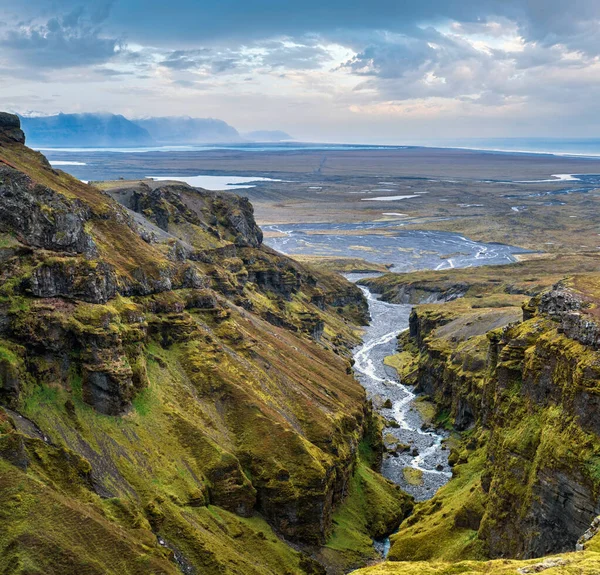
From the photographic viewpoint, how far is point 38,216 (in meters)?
105

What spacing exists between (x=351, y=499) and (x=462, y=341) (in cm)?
8752

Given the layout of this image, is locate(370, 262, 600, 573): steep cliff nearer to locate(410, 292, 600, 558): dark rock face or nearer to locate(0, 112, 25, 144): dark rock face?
locate(410, 292, 600, 558): dark rock face

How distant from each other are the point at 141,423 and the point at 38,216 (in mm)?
36889

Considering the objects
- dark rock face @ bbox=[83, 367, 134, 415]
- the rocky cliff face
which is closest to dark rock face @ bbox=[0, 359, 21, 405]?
dark rock face @ bbox=[83, 367, 134, 415]

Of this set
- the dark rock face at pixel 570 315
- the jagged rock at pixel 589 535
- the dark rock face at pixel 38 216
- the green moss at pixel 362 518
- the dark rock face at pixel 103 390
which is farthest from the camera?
the dark rock face at pixel 38 216

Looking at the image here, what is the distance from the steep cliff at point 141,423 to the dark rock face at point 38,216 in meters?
0.21

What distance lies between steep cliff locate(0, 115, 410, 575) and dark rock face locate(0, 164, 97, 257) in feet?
0.69

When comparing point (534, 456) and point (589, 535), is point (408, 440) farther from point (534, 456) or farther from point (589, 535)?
point (589, 535)

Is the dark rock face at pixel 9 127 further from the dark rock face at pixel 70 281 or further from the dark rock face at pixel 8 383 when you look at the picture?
the dark rock face at pixel 8 383

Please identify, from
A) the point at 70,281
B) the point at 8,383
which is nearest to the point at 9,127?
the point at 70,281

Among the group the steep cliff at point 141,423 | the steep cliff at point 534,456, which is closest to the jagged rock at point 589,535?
the steep cliff at point 534,456

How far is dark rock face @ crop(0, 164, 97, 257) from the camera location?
102688 mm

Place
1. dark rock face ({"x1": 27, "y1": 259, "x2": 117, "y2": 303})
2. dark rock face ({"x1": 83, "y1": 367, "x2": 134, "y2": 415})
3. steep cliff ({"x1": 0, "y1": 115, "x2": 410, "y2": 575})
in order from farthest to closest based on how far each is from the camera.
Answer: dark rock face ({"x1": 27, "y1": 259, "x2": 117, "y2": 303}) < dark rock face ({"x1": 83, "y1": 367, "x2": 134, "y2": 415}) < steep cliff ({"x1": 0, "y1": 115, "x2": 410, "y2": 575})

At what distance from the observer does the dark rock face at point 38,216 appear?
103 m
